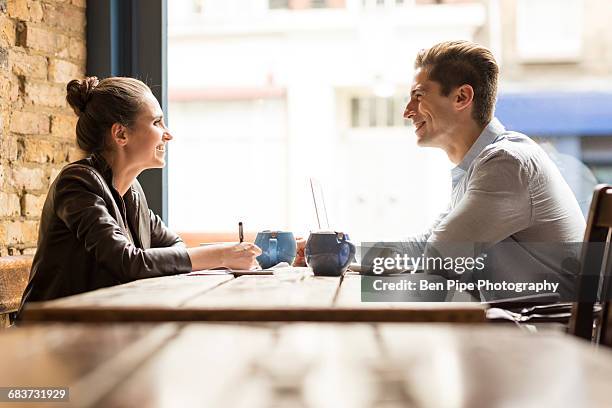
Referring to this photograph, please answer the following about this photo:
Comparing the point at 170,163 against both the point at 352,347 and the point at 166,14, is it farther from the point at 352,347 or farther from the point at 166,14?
the point at 352,347

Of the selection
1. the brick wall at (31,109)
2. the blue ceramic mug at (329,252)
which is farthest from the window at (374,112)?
the blue ceramic mug at (329,252)

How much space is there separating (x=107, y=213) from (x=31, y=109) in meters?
0.82

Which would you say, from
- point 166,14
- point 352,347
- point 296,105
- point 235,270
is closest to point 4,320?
point 235,270

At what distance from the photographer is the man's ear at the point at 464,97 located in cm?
221

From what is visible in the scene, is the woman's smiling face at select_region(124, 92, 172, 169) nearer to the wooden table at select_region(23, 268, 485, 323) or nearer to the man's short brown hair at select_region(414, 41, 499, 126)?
the man's short brown hair at select_region(414, 41, 499, 126)

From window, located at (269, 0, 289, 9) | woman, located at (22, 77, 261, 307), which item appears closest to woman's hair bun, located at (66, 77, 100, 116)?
woman, located at (22, 77, 261, 307)

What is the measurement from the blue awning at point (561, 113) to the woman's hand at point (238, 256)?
14.3ft

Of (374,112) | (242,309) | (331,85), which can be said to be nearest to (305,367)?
(242,309)

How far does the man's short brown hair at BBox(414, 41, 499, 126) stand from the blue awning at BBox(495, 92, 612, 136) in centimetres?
385

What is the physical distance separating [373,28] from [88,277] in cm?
632

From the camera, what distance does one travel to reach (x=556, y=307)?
166 cm

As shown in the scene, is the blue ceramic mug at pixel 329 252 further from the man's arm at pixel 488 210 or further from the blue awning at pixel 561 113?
the blue awning at pixel 561 113

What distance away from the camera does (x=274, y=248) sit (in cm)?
210

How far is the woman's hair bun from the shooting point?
90.0 inches
